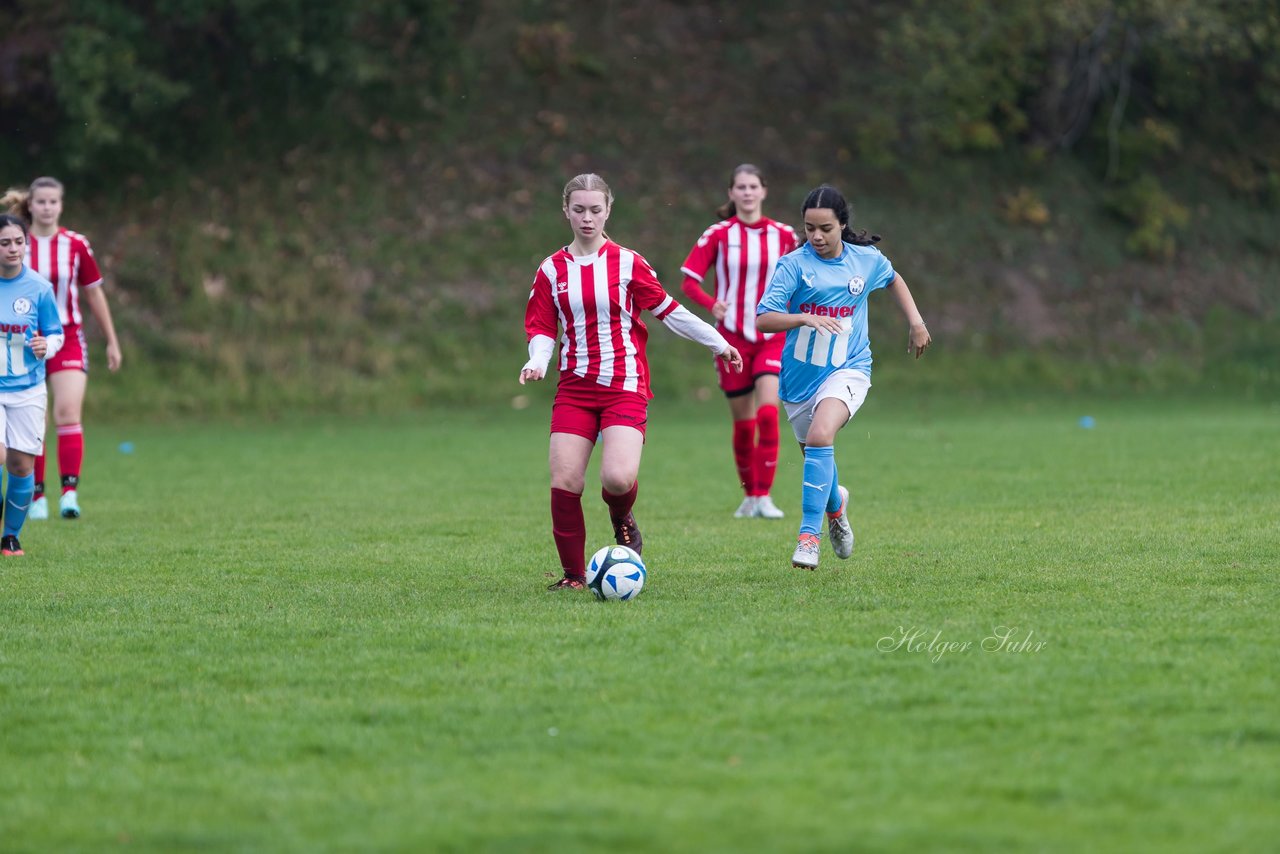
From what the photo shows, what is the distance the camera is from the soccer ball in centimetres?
722

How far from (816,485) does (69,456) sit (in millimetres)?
6409

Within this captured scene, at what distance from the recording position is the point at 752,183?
36.2 ft

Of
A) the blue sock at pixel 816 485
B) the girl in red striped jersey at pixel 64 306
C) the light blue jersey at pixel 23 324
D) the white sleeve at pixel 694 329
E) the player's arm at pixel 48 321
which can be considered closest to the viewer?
the white sleeve at pixel 694 329

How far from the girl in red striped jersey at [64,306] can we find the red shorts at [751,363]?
173 inches

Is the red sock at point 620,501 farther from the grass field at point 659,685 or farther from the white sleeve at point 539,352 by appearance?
the white sleeve at point 539,352

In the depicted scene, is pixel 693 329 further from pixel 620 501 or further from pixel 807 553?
pixel 807 553

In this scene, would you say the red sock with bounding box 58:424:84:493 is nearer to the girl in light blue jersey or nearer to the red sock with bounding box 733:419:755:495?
the red sock with bounding box 733:419:755:495

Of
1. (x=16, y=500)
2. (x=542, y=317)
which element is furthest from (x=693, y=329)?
(x=16, y=500)

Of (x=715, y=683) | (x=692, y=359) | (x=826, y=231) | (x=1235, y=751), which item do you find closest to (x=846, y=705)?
(x=715, y=683)

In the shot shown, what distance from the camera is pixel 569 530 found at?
7672 millimetres

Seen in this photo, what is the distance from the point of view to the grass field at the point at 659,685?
4.10 meters

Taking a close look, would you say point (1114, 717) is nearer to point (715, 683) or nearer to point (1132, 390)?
point (715, 683)

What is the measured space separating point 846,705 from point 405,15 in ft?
71.2

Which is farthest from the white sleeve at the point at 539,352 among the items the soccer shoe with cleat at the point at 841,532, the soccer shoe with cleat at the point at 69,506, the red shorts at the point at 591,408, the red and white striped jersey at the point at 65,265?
the soccer shoe with cleat at the point at 69,506
